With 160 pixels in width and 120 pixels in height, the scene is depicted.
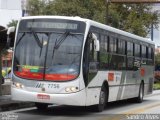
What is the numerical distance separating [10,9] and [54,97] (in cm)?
7664

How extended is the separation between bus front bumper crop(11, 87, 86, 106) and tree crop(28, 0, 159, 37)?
25542 mm

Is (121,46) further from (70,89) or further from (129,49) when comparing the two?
(70,89)

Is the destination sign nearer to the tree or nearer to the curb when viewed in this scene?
the curb

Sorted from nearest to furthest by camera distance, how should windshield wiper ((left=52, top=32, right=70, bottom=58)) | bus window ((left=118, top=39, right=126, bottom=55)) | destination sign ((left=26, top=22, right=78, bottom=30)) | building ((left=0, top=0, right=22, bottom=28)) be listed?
windshield wiper ((left=52, top=32, right=70, bottom=58)), destination sign ((left=26, top=22, right=78, bottom=30)), bus window ((left=118, top=39, right=126, bottom=55)), building ((left=0, top=0, right=22, bottom=28))

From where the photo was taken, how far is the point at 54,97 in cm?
1541

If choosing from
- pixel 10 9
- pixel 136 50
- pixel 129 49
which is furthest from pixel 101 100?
pixel 10 9

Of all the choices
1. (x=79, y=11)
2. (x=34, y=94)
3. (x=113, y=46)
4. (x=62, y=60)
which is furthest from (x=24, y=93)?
(x=79, y=11)

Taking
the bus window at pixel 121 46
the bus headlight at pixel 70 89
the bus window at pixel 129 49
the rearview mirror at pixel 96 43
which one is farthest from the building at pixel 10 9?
the bus headlight at pixel 70 89

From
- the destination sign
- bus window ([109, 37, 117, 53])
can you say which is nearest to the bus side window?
the destination sign

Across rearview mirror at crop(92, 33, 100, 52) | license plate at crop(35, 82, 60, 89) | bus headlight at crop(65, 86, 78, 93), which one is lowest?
bus headlight at crop(65, 86, 78, 93)

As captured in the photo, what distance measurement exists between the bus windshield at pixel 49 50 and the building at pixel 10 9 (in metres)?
73.5

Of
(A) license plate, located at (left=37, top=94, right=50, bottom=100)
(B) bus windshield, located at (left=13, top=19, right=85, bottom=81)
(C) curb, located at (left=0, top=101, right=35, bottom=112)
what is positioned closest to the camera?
(A) license plate, located at (left=37, top=94, right=50, bottom=100)

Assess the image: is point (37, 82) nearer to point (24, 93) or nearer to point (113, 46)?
point (24, 93)

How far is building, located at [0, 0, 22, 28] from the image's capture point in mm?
89125
